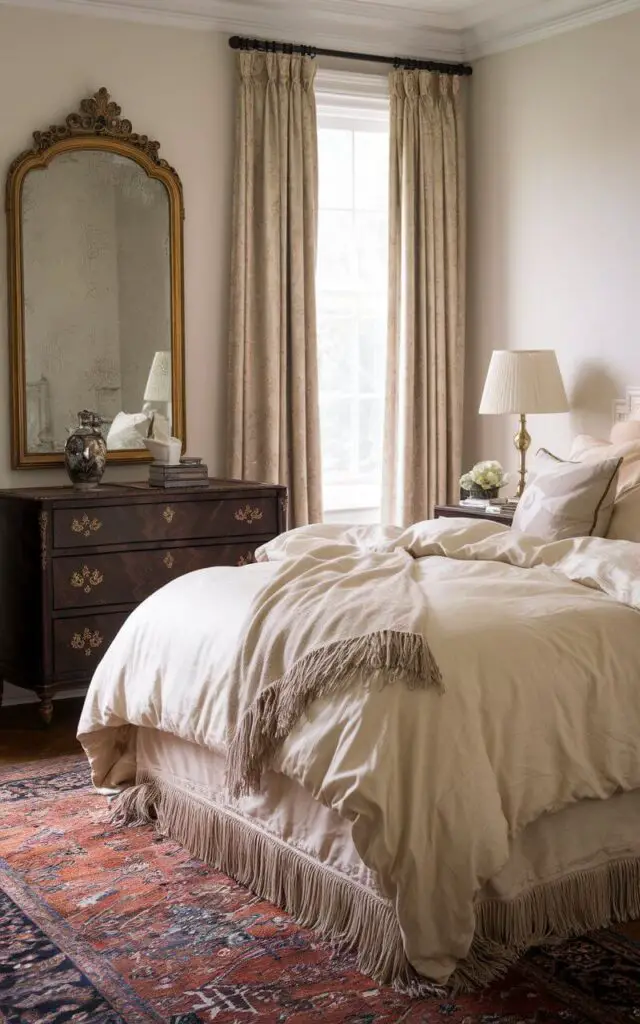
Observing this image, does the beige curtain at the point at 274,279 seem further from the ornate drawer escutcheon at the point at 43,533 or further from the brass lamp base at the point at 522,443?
the ornate drawer escutcheon at the point at 43,533

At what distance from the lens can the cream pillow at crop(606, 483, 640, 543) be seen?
12.4 ft

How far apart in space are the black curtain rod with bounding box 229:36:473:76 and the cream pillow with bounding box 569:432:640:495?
7.35 ft

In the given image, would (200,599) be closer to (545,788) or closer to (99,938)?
(99,938)

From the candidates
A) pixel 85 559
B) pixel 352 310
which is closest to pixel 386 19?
pixel 352 310

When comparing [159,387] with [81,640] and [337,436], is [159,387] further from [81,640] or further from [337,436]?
[81,640]

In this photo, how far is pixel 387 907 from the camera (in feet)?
8.59

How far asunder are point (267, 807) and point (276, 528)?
87.1 inches

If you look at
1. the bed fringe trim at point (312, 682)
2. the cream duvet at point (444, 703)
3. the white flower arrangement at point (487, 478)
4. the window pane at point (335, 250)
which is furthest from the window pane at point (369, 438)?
the bed fringe trim at point (312, 682)

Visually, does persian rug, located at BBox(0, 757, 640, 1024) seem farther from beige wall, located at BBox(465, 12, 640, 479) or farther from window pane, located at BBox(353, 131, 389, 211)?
window pane, located at BBox(353, 131, 389, 211)

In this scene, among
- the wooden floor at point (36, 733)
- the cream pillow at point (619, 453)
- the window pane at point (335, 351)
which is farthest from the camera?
the window pane at point (335, 351)

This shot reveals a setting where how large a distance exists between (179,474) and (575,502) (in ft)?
5.85

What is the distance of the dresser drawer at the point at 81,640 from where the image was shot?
4613 millimetres

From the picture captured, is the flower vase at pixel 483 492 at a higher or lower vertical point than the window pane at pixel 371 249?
lower

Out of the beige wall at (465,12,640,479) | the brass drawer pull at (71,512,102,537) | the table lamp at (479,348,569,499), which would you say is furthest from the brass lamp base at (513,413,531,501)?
the brass drawer pull at (71,512,102,537)
